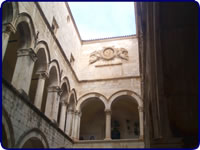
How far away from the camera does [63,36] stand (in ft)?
46.8

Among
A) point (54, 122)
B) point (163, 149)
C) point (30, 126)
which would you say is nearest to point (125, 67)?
point (54, 122)

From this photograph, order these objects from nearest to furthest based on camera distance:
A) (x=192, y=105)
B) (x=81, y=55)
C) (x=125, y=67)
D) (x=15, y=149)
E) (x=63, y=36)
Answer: (x=192, y=105)
(x=15, y=149)
(x=63, y=36)
(x=125, y=67)
(x=81, y=55)

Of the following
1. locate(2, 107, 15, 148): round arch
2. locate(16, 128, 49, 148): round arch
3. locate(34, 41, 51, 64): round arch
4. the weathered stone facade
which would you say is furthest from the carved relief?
locate(2, 107, 15, 148): round arch

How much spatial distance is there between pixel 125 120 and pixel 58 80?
723 cm

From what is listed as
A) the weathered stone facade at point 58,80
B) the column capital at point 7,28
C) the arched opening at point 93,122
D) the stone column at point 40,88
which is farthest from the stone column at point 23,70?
the arched opening at point 93,122

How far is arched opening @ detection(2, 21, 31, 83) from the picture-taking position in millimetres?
9062

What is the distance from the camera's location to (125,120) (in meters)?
17.2

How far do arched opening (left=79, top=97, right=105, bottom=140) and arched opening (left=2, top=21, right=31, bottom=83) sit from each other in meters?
6.47

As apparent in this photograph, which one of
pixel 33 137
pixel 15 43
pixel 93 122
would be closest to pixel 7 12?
pixel 15 43

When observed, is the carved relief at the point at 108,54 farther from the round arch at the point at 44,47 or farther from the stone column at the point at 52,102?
the round arch at the point at 44,47

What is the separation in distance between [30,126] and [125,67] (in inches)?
376

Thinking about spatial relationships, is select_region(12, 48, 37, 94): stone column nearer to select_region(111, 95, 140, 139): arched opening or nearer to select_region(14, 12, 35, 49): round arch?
select_region(14, 12, 35, 49): round arch

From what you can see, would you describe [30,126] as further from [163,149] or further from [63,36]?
[63,36]

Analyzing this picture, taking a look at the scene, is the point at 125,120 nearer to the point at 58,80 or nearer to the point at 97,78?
the point at 97,78
